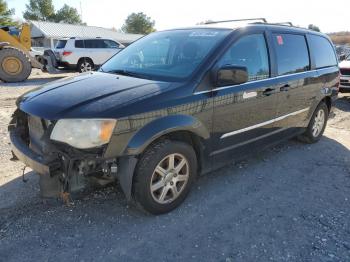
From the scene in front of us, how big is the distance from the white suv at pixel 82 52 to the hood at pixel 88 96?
1220cm

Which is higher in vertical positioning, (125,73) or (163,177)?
(125,73)

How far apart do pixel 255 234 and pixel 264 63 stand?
2086 millimetres

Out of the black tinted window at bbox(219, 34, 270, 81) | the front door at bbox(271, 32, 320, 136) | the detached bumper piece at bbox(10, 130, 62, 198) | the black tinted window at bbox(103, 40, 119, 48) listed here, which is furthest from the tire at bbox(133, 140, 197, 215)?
the black tinted window at bbox(103, 40, 119, 48)

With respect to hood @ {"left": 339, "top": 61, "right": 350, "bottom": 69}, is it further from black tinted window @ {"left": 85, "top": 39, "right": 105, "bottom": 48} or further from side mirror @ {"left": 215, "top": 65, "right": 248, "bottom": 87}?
black tinted window @ {"left": 85, "top": 39, "right": 105, "bottom": 48}

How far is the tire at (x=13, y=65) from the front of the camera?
12422mm

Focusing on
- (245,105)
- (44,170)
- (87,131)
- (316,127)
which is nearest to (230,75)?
(245,105)

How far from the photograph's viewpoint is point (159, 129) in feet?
10.4

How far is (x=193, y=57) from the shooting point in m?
3.77

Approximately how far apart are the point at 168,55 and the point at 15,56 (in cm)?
1032

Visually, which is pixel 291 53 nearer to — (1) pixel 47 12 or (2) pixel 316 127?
(2) pixel 316 127

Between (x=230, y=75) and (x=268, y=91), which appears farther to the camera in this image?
(x=268, y=91)

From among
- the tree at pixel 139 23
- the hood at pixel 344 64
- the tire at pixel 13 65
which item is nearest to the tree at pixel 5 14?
the tree at pixel 139 23

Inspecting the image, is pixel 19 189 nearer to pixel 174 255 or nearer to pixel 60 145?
pixel 60 145

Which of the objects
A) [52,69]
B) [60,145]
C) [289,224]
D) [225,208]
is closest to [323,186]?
[289,224]
